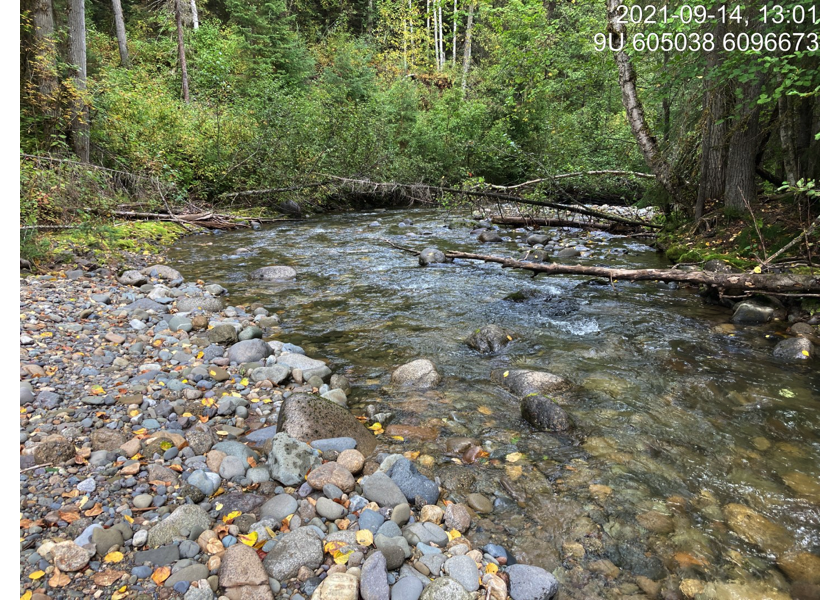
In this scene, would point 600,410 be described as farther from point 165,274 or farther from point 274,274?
point 165,274

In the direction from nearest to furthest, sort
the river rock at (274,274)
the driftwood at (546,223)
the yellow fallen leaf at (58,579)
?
the yellow fallen leaf at (58,579) < the river rock at (274,274) < the driftwood at (546,223)

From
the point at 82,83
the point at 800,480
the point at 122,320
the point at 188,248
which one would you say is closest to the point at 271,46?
the point at 82,83

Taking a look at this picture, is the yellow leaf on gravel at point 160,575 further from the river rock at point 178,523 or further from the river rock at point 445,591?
the river rock at point 445,591

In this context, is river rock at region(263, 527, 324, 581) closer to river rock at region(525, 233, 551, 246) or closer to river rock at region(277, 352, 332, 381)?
Result: river rock at region(277, 352, 332, 381)

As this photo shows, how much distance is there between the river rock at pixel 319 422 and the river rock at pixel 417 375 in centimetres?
88

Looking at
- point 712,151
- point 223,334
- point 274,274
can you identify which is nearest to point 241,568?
point 223,334

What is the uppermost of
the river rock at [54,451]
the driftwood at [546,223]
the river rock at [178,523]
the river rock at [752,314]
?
the driftwood at [546,223]

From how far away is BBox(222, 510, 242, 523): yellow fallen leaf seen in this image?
100 inches

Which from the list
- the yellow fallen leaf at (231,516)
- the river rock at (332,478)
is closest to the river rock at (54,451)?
the yellow fallen leaf at (231,516)

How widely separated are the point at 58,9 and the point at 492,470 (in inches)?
782

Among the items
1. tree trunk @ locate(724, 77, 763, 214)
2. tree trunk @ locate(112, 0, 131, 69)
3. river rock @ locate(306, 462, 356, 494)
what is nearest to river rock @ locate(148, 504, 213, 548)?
river rock @ locate(306, 462, 356, 494)

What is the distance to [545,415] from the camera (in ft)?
12.4

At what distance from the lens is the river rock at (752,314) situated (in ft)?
18.4

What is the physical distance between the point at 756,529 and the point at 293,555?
2.65 metres
